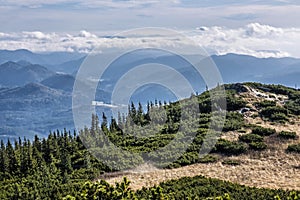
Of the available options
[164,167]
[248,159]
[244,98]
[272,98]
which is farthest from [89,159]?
[272,98]

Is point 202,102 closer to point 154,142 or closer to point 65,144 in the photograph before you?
point 154,142

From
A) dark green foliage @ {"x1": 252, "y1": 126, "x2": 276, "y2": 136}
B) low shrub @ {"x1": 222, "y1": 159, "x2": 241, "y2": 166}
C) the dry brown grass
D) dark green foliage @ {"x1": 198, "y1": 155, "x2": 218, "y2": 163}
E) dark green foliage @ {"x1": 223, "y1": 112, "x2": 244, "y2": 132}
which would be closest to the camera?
the dry brown grass

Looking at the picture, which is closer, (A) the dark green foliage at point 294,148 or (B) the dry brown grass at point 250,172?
(B) the dry brown grass at point 250,172

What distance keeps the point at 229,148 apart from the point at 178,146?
734 cm

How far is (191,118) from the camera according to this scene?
245 ft

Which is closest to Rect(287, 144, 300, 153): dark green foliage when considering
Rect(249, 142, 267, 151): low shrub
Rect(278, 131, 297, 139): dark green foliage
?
Rect(249, 142, 267, 151): low shrub

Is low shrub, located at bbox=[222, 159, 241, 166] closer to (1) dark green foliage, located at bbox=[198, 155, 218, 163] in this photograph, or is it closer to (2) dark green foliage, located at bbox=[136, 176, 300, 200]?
(1) dark green foliage, located at bbox=[198, 155, 218, 163]

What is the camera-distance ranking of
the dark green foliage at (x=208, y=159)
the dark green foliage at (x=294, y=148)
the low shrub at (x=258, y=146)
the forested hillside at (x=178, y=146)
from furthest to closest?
the low shrub at (x=258, y=146)
the dark green foliage at (x=294, y=148)
the dark green foliage at (x=208, y=159)
the forested hillside at (x=178, y=146)

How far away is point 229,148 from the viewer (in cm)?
5941

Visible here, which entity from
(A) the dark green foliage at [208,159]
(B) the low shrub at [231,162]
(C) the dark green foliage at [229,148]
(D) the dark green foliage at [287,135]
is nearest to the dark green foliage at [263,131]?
(D) the dark green foliage at [287,135]

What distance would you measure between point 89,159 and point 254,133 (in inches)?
963

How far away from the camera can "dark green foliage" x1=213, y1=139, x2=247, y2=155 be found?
59.1 metres

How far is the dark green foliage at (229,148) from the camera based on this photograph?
59.1m

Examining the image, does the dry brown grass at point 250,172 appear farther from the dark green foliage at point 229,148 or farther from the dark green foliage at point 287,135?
the dark green foliage at point 287,135
